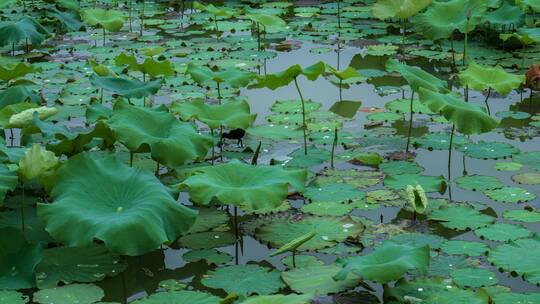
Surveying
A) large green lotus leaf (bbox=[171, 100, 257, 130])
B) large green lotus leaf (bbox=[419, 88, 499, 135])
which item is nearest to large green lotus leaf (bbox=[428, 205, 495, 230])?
large green lotus leaf (bbox=[419, 88, 499, 135])

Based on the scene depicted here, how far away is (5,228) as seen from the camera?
9.05ft

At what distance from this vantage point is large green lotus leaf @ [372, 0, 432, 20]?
16.4 feet

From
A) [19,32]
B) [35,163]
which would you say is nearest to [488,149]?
[35,163]

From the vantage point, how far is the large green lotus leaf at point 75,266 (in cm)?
271

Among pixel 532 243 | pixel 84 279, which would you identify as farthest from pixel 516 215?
pixel 84 279

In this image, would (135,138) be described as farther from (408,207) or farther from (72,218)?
(408,207)

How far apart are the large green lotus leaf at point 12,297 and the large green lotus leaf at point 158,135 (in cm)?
67

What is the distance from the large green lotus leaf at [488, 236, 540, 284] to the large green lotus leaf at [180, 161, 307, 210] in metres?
0.65

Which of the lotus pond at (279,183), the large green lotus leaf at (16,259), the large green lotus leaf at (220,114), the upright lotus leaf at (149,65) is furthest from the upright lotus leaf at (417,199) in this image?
the upright lotus leaf at (149,65)

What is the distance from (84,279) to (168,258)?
30 cm

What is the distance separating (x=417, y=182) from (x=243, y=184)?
81 centimetres

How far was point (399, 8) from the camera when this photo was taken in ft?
17.3

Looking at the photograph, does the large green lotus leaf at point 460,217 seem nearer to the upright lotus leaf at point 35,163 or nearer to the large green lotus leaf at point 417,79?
the large green lotus leaf at point 417,79

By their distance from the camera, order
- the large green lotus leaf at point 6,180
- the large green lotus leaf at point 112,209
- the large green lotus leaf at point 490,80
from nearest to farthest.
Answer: the large green lotus leaf at point 112,209 → the large green lotus leaf at point 6,180 → the large green lotus leaf at point 490,80
